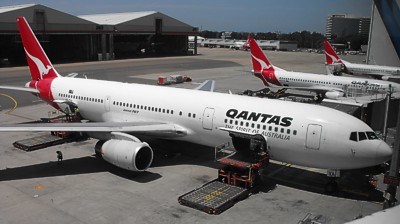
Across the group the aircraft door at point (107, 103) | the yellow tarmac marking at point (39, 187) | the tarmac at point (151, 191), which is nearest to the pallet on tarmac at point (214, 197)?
the tarmac at point (151, 191)

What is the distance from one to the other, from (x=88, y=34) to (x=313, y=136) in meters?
78.3

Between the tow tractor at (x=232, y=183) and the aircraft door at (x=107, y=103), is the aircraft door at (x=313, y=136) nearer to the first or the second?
the tow tractor at (x=232, y=183)

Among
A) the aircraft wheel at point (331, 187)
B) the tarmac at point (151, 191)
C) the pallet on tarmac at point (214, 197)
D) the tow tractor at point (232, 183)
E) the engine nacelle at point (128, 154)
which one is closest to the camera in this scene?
the tarmac at point (151, 191)

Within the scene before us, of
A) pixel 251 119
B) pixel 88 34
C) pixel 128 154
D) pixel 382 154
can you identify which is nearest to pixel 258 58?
pixel 251 119

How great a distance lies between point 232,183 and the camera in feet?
55.1

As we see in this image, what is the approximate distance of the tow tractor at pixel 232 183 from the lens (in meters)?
15.0

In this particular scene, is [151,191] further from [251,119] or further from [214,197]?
[251,119]

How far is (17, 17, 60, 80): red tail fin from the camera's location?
26078 millimetres

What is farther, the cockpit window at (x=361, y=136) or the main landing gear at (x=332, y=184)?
the main landing gear at (x=332, y=184)

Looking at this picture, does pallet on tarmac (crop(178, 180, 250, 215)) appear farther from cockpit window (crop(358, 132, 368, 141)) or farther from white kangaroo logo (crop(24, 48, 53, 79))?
white kangaroo logo (crop(24, 48, 53, 79))

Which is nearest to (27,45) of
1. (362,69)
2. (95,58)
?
(362,69)

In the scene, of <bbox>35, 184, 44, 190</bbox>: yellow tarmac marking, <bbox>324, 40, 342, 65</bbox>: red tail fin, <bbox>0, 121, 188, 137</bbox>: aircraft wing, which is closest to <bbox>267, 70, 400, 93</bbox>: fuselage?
<bbox>324, 40, 342, 65</bbox>: red tail fin

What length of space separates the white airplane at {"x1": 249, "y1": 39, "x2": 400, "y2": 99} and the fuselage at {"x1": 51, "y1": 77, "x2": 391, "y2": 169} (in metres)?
21.8

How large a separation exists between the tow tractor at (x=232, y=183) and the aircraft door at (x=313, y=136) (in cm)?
202
